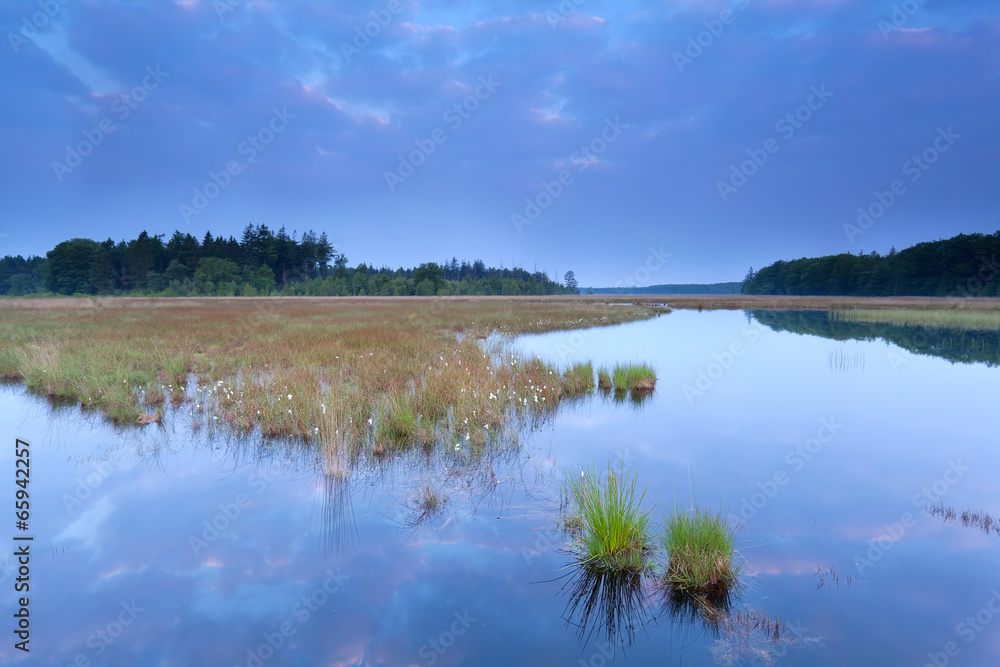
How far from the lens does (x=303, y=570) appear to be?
17.5ft

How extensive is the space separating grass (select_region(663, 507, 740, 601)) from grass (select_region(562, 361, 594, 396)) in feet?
29.1

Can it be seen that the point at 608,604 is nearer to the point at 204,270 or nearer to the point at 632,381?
the point at 632,381

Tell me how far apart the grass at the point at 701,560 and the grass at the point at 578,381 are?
8871mm

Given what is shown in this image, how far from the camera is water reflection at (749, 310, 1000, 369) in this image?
21.1 metres

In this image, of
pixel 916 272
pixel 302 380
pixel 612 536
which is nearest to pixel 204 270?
pixel 302 380

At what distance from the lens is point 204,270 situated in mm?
77750

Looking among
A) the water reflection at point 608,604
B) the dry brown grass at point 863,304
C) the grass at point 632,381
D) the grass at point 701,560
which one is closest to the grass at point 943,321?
the dry brown grass at point 863,304

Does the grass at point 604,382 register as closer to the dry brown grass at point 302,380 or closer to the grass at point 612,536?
the dry brown grass at point 302,380

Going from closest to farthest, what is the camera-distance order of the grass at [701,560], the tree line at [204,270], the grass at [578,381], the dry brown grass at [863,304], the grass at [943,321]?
the grass at [701,560]
the grass at [578,381]
the grass at [943,321]
the dry brown grass at [863,304]
the tree line at [204,270]

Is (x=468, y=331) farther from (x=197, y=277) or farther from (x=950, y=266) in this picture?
(x=950, y=266)

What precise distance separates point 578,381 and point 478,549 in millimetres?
9306

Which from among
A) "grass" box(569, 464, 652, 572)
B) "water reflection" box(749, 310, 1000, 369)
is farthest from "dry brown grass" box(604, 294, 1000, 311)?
"grass" box(569, 464, 652, 572)

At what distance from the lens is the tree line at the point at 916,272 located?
77.2m

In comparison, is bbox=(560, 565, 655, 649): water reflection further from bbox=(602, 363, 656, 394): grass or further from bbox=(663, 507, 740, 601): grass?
bbox=(602, 363, 656, 394): grass
